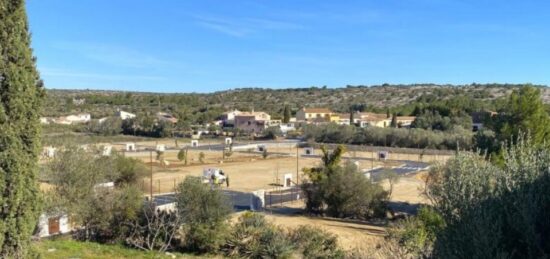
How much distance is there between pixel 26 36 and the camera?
7352mm

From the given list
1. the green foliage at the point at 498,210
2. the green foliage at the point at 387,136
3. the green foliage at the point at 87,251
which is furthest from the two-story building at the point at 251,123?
the green foliage at the point at 498,210

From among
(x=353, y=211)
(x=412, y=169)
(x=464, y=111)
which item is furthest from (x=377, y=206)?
(x=464, y=111)

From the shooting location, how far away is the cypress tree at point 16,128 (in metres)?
7.07

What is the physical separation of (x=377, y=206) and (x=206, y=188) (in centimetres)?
1242

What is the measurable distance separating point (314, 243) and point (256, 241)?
1.84m

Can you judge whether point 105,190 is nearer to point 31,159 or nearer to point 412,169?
point 31,159

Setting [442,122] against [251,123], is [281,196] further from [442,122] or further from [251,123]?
[251,123]

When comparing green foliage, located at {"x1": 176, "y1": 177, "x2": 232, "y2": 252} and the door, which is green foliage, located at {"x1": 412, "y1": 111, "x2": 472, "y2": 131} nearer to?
green foliage, located at {"x1": 176, "y1": 177, "x2": 232, "y2": 252}

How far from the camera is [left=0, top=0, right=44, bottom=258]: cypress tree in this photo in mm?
7066

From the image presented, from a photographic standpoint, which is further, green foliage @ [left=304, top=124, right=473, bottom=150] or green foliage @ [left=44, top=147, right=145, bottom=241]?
green foliage @ [left=304, top=124, right=473, bottom=150]

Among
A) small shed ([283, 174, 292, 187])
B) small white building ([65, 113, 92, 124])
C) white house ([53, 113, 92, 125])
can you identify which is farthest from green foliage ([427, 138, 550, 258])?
small white building ([65, 113, 92, 124])

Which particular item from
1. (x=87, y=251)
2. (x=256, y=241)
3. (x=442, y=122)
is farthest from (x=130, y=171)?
(x=442, y=122)

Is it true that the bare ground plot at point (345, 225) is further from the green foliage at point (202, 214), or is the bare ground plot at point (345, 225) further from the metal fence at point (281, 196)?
the green foliage at point (202, 214)

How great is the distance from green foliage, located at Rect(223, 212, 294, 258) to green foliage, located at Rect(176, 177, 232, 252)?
1.43 feet
